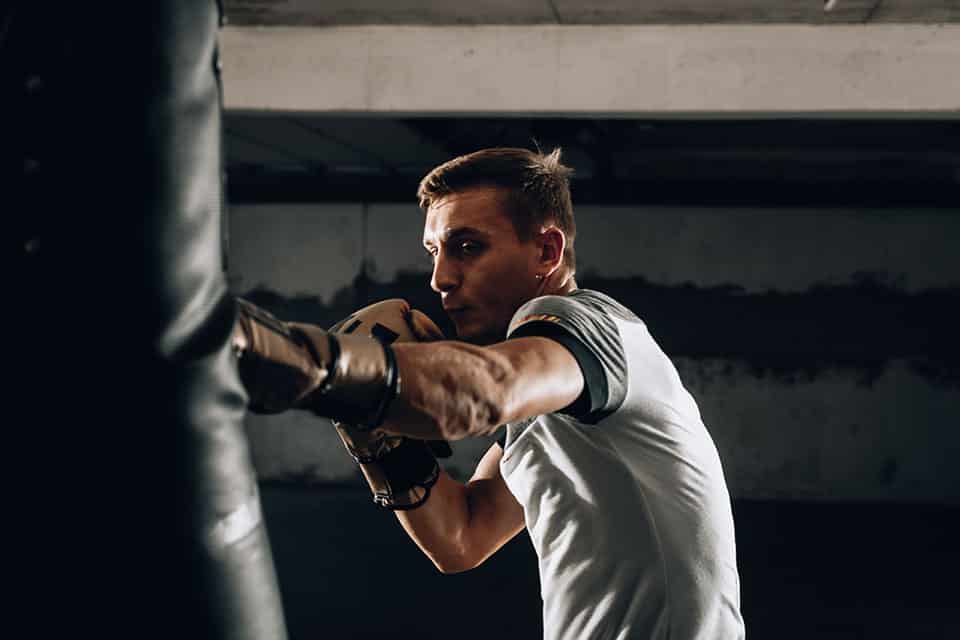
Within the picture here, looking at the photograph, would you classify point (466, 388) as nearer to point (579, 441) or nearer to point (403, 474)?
point (579, 441)

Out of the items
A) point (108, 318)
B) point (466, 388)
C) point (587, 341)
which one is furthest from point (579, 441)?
point (108, 318)

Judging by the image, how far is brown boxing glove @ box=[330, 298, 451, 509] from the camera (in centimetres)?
177

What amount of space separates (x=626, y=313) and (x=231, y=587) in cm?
83

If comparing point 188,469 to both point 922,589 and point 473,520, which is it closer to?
point 473,520

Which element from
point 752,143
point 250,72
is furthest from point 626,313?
point 752,143

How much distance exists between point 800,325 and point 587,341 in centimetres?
876

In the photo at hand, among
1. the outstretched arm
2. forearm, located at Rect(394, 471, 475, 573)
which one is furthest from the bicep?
forearm, located at Rect(394, 471, 475, 573)

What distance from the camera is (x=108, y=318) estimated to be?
847 millimetres

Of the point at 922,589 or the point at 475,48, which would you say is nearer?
the point at 475,48

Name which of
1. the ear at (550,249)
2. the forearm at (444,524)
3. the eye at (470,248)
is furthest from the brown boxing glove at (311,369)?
the forearm at (444,524)

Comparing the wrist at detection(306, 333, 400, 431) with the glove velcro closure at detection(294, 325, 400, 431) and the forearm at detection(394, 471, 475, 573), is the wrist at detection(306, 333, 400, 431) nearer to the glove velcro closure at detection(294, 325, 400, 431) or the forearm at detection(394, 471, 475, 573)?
the glove velcro closure at detection(294, 325, 400, 431)

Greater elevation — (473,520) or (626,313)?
(626,313)

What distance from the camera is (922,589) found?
20.1 ft

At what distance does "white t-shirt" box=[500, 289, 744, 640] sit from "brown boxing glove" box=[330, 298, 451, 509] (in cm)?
27
